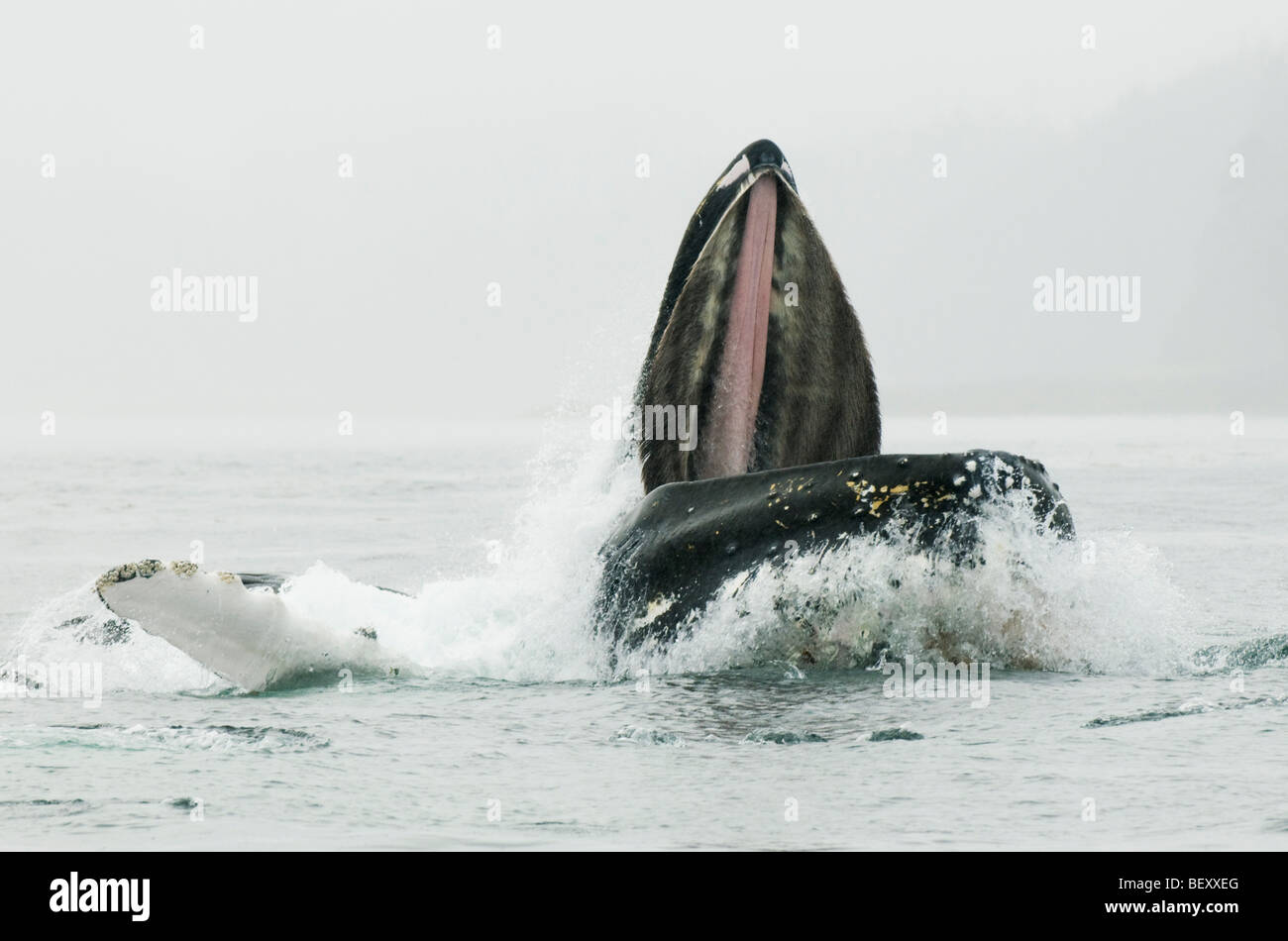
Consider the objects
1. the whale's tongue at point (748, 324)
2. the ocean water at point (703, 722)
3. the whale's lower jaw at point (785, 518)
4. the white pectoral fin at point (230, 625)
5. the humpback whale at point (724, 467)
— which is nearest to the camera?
the ocean water at point (703, 722)

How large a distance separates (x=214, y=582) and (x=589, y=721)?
Result: 241 cm

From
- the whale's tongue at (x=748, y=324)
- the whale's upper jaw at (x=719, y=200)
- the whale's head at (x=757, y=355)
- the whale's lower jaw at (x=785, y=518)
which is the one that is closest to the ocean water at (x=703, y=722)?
the whale's lower jaw at (x=785, y=518)

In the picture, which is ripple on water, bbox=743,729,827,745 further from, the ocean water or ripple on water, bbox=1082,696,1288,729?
ripple on water, bbox=1082,696,1288,729

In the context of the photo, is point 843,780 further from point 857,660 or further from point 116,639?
point 116,639

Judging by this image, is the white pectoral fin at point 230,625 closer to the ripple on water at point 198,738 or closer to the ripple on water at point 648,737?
the ripple on water at point 198,738

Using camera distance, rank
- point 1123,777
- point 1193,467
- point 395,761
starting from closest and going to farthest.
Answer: point 1123,777, point 395,761, point 1193,467

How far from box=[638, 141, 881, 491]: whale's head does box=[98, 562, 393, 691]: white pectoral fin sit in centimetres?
208

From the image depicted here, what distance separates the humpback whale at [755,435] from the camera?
26.5ft

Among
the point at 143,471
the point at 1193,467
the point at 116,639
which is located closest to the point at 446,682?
the point at 116,639

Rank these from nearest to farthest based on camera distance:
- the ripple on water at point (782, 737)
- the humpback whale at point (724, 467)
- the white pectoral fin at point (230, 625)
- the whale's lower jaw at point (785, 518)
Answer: the ripple on water at point (782, 737) → the whale's lower jaw at point (785, 518) → the humpback whale at point (724, 467) → the white pectoral fin at point (230, 625)

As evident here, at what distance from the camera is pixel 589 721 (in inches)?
299

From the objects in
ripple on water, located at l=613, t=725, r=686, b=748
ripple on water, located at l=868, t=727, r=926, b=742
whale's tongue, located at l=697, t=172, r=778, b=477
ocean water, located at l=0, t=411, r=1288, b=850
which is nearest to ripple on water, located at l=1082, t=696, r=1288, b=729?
ocean water, located at l=0, t=411, r=1288, b=850

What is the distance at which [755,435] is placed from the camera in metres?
9.00

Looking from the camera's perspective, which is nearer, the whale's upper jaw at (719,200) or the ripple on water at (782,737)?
the ripple on water at (782,737)
